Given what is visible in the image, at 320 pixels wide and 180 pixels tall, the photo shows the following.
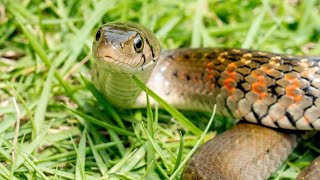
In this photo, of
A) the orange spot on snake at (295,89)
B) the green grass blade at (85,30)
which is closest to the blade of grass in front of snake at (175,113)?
the orange spot on snake at (295,89)

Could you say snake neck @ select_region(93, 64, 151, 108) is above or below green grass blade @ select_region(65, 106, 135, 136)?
above

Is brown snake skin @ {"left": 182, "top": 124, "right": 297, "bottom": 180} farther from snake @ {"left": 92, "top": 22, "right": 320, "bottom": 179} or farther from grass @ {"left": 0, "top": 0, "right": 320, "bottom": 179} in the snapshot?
grass @ {"left": 0, "top": 0, "right": 320, "bottom": 179}

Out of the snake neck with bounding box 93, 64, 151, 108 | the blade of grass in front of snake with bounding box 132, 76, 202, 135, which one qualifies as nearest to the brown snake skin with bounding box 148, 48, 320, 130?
the blade of grass in front of snake with bounding box 132, 76, 202, 135

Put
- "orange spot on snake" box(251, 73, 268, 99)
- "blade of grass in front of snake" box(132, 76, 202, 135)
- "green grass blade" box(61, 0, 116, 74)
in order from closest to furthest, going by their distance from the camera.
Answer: "blade of grass in front of snake" box(132, 76, 202, 135)
"orange spot on snake" box(251, 73, 268, 99)
"green grass blade" box(61, 0, 116, 74)

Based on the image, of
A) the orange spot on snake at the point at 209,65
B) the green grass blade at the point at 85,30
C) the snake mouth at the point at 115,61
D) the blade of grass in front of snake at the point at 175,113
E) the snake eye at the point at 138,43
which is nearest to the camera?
the snake mouth at the point at 115,61

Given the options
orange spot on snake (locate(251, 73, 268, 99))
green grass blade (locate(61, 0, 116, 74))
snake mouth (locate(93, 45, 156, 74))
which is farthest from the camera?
green grass blade (locate(61, 0, 116, 74))

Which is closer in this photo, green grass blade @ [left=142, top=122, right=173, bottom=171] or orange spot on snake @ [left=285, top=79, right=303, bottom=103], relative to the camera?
green grass blade @ [left=142, top=122, right=173, bottom=171]

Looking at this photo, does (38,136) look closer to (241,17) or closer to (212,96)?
(212,96)

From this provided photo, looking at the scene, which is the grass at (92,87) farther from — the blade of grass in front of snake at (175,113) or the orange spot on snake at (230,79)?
the orange spot on snake at (230,79)
